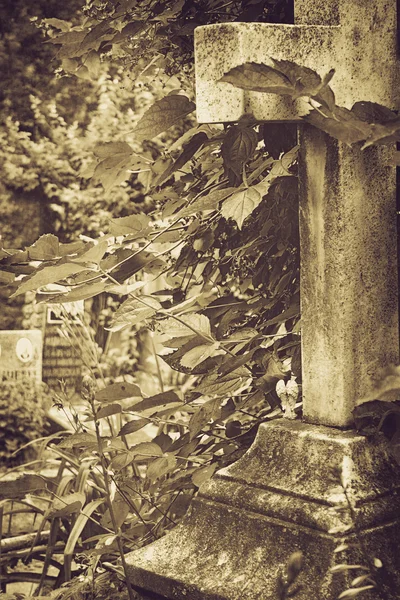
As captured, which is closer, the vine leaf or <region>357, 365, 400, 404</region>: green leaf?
<region>357, 365, 400, 404</region>: green leaf

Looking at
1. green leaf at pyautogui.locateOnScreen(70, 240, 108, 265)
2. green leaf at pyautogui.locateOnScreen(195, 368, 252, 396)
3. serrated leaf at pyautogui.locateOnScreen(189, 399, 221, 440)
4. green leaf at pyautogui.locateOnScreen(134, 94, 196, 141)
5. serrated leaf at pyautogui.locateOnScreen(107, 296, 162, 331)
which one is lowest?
serrated leaf at pyautogui.locateOnScreen(189, 399, 221, 440)

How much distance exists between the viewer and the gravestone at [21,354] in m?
5.37

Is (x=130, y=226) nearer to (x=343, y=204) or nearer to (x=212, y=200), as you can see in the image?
(x=212, y=200)

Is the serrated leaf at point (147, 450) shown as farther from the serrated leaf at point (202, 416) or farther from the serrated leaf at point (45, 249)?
the serrated leaf at point (45, 249)

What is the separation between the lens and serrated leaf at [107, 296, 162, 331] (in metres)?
1.66

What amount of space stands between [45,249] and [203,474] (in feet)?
1.82

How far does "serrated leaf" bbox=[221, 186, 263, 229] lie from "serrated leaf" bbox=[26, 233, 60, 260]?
351 millimetres

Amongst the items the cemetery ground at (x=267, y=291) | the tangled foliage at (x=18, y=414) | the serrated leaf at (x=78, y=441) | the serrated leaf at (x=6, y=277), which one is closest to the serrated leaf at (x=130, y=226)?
the cemetery ground at (x=267, y=291)

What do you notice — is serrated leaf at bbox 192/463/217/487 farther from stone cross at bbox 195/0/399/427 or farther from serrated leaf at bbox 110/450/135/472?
stone cross at bbox 195/0/399/427

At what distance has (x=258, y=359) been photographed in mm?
1676

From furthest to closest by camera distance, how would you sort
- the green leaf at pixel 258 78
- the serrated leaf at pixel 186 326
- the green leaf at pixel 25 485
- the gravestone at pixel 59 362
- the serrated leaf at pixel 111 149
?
the gravestone at pixel 59 362
the green leaf at pixel 25 485
the serrated leaf at pixel 111 149
the serrated leaf at pixel 186 326
the green leaf at pixel 258 78

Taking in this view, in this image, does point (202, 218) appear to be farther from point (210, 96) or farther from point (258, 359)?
point (210, 96)

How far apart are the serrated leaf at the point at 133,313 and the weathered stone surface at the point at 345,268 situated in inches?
12.5

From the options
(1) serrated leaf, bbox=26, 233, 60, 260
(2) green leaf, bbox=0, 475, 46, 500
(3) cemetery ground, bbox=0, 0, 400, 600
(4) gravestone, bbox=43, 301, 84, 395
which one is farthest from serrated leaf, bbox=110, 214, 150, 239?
(4) gravestone, bbox=43, 301, 84, 395
